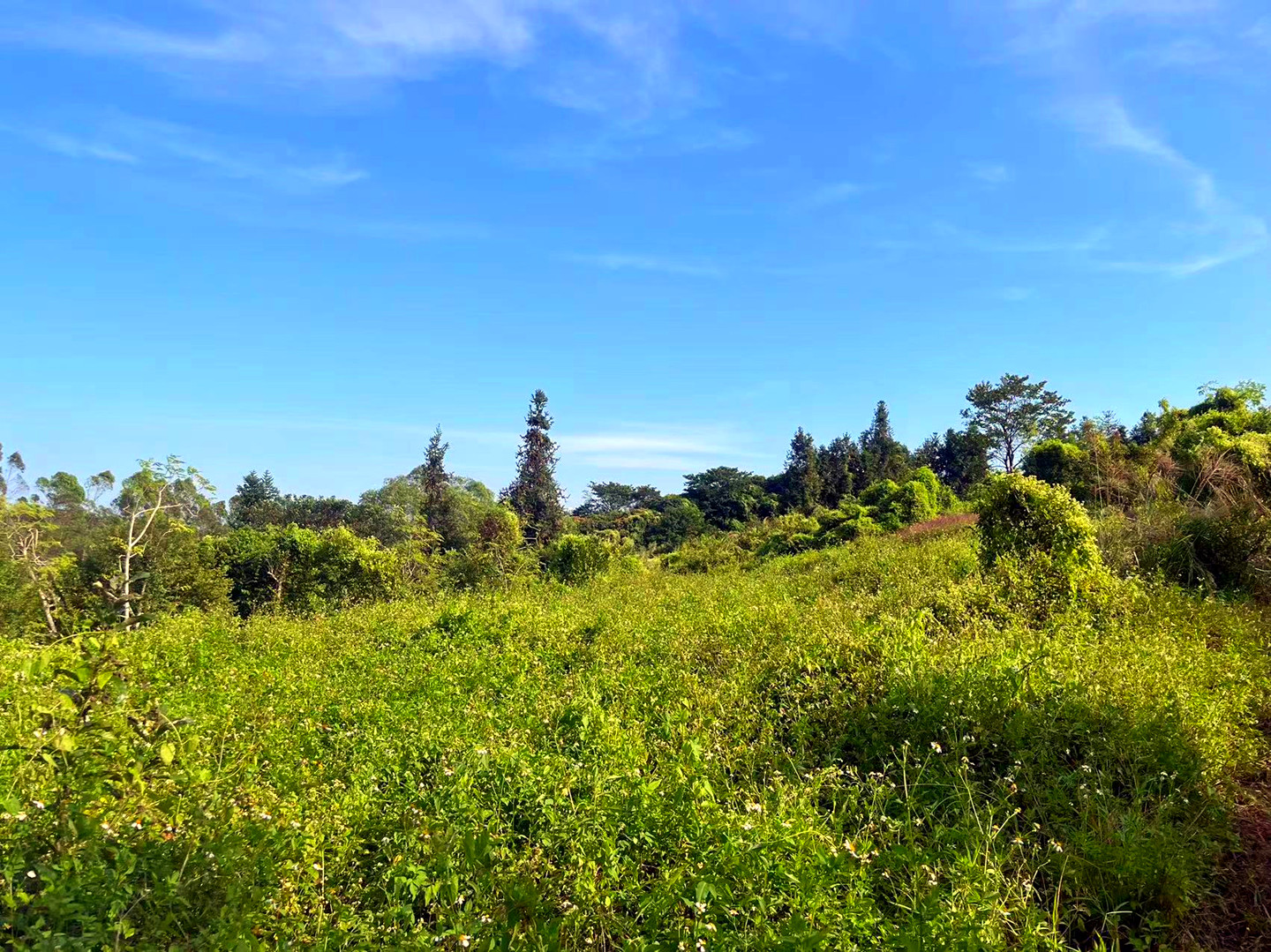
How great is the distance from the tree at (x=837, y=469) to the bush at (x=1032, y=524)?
27.9 meters

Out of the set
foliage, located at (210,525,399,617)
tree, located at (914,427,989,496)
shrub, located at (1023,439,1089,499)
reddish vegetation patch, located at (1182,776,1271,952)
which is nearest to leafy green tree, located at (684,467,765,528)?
tree, located at (914,427,989,496)

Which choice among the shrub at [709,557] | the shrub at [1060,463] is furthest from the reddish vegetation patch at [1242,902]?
the shrub at [709,557]

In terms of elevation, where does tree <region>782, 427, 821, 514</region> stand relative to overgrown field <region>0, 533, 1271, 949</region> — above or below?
above

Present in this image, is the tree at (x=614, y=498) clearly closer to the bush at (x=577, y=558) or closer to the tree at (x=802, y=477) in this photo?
the tree at (x=802, y=477)

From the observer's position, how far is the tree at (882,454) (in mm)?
37372

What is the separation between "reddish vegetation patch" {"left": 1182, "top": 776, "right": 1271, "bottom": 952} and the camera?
264 centimetres

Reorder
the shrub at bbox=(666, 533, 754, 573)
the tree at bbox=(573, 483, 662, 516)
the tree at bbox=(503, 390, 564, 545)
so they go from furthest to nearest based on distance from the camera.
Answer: the tree at bbox=(573, 483, 662, 516)
the tree at bbox=(503, 390, 564, 545)
the shrub at bbox=(666, 533, 754, 573)

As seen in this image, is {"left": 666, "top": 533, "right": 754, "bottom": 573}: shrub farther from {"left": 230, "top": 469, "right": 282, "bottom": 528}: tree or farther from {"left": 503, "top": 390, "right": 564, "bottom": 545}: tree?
{"left": 230, "top": 469, "right": 282, "bottom": 528}: tree

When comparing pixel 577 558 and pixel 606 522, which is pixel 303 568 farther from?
pixel 606 522

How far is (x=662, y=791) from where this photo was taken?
10.5 ft

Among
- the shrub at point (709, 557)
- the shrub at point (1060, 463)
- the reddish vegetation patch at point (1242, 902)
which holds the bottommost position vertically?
the reddish vegetation patch at point (1242, 902)

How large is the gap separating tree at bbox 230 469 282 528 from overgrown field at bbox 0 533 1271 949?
42.8m

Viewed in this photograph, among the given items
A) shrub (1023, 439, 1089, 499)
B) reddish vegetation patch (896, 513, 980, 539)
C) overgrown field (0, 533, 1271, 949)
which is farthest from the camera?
shrub (1023, 439, 1089, 499)

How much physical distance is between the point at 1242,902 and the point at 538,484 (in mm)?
27179
